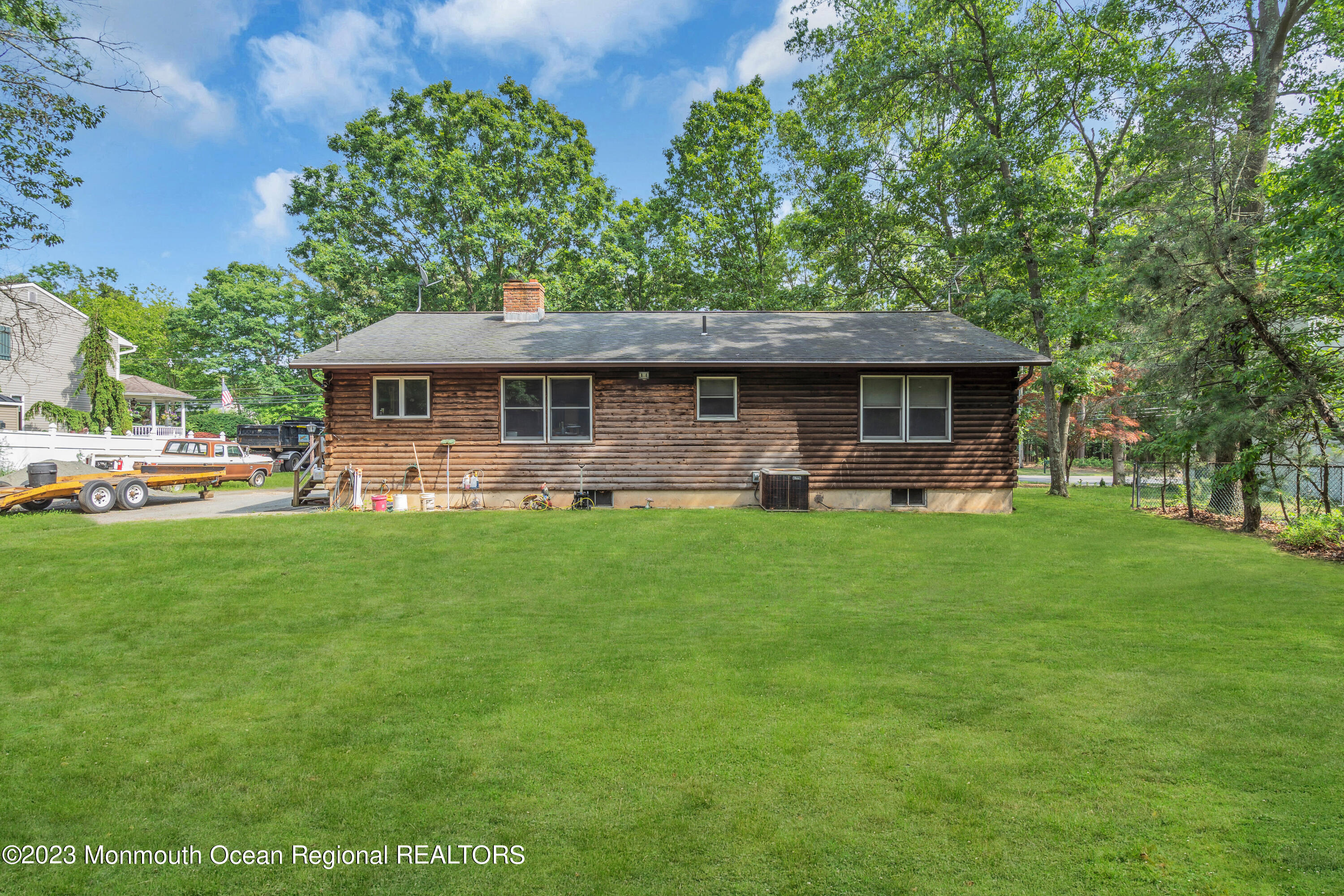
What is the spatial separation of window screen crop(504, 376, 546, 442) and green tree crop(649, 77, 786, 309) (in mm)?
16246

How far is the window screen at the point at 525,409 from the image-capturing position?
1407 centimetres

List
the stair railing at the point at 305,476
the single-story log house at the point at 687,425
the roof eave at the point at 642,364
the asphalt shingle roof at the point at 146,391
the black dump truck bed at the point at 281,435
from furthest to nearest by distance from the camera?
the asphalt shingle roof at the point at 146,391 → the black dump truck bed at the point at 281,435 → the stair railing at the point at 305,476 → the single-story log house at the point at 687,425 → the roof eave at the point at 642,364

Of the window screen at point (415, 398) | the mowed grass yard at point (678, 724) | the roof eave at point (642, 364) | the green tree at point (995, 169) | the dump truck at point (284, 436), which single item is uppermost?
the green tree at point (995, 169)

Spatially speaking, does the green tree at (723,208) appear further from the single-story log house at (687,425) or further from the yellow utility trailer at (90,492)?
the yellow utility trailer at (90,492)

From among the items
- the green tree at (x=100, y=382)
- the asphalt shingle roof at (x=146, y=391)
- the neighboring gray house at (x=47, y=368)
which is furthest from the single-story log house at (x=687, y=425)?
the asphalt shingle roof at (x=146, y=391)

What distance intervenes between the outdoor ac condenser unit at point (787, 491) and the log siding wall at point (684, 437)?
0.83m

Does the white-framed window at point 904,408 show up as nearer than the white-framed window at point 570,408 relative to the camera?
No

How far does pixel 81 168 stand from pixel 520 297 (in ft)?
29.0

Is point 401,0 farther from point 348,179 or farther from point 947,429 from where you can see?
point 947,429

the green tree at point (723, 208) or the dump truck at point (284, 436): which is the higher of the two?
the green tree at point (723, 208)

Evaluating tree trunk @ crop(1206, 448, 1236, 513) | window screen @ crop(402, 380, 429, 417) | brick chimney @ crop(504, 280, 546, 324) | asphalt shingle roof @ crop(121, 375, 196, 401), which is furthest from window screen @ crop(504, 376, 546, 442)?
asphalt shingle roof @ crop(121, 375, 196, 401)

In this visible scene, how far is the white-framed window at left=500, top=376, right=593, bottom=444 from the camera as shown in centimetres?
1406

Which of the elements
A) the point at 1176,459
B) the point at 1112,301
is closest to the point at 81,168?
the point at 1112,301

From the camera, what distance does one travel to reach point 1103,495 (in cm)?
1903
